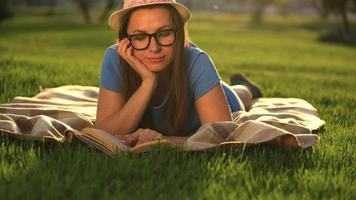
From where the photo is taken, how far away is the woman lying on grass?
4141 mm

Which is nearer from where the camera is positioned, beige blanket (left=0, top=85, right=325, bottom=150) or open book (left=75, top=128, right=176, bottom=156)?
open book (left=75, top=128, right=176, bottom=156)

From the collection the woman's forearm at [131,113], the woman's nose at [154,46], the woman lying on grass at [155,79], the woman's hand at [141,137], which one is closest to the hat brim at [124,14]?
the woman lying on grass at [155,79]

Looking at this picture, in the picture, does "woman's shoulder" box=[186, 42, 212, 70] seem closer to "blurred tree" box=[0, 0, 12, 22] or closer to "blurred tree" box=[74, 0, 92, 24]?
"blurred tree" box=[0, 0, 12, 22]

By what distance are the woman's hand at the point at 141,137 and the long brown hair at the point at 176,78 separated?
431 mm

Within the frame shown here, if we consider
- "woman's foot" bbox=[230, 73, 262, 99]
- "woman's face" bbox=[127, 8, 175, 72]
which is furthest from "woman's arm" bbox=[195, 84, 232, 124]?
"woman's foot" bbox=[230, 73, 262, 99]

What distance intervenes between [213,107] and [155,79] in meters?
0.49

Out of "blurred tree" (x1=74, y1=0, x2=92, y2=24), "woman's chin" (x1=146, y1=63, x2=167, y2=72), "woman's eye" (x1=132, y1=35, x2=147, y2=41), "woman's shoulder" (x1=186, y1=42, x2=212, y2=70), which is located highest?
"woman's eye" (x1=132, y1=35, x2=147, y2=41)

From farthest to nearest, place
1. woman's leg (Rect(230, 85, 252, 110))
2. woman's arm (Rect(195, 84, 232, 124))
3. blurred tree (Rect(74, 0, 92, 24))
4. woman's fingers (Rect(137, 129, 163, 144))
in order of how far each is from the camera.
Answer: blurred tree (Rect(74, 0, 92, 24)), woman's leg (Rect(230, 85, 252, 110)), woman's arm (Rect(195, 84, 232, 124)), woman's fingers (Rect(137, 129, 163, 144))

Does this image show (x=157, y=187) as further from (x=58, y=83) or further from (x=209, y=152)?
(x=58, y=83)

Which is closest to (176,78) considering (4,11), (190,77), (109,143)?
(190,77)

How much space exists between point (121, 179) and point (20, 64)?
6.49 meters

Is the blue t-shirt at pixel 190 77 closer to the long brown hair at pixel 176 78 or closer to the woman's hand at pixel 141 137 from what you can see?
the long brown hair at pixel 176 78

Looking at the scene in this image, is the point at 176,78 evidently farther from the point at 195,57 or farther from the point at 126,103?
the point at 126,103

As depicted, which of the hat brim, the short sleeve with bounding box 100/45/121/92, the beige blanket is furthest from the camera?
the short sleeve with bounding box 100/45/121/92
